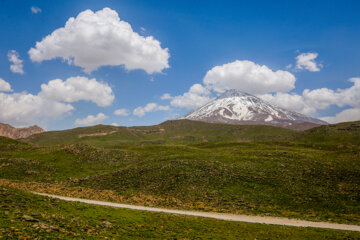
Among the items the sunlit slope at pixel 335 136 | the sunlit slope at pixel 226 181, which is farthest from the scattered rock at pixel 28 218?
the sunlit slope at pixel 335 136

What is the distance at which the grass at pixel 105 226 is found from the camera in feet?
53.5

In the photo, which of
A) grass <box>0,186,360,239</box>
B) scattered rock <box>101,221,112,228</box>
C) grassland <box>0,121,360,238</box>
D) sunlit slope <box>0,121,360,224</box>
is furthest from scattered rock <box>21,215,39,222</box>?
sunlit slope <box>0,121,360,224</box>

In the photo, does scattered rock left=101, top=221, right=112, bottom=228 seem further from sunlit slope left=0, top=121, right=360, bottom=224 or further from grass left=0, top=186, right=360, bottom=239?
sunlit slope left=0, top=121, right=360, bottom=224

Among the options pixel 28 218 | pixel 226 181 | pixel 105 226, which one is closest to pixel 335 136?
pixel 226 181

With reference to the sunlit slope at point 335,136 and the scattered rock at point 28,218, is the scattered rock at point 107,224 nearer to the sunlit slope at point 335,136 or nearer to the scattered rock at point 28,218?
the scattered rock at point 28,218

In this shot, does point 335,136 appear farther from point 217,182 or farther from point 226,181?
point 217,182

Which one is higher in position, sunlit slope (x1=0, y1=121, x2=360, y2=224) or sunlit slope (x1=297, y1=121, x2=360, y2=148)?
sunlit slope (x1=297, y1=121, x2=360, y2=148)

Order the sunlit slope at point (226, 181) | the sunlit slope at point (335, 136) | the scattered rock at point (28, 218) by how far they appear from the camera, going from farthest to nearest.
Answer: the sunlit slope at point (335, 136), the sunlit slope at point (226, 181), the scattered rock at point (28, 218)

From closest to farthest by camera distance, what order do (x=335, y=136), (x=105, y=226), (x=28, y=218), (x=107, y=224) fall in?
(x=28, y=218)
(x=105, y=226)
(x=107, y=224)
(x=335, y=136)

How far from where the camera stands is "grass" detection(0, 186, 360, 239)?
1630 centimetres

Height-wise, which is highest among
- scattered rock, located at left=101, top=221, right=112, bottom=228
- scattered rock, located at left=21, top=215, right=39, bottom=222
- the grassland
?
scattered rock, located at left=21, top=215, right=39, bottom=222

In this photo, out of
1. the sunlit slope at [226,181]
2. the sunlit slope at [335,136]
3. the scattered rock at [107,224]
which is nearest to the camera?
the scattered rock at [107,224]

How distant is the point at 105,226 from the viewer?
67.3 ft

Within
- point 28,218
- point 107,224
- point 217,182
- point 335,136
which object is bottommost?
point 217,182
